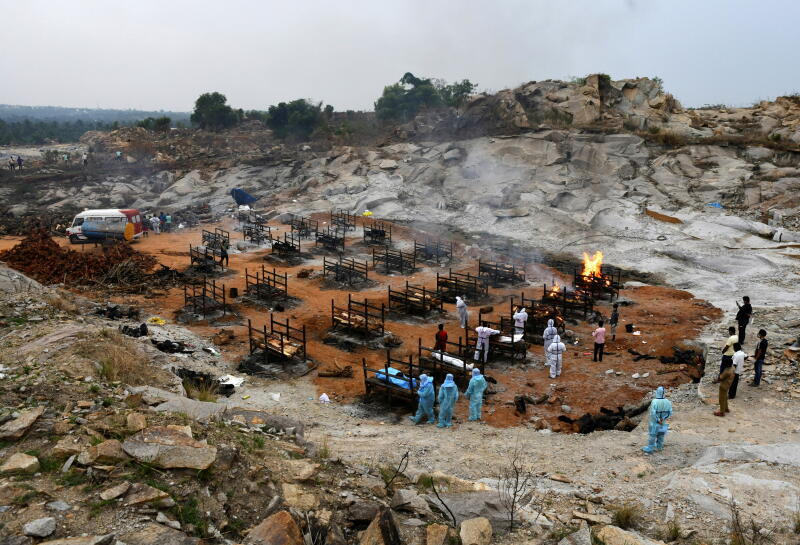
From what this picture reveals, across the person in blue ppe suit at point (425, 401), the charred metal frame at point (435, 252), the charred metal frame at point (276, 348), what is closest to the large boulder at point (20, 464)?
the person in blue ppe suit at point (425, 401)

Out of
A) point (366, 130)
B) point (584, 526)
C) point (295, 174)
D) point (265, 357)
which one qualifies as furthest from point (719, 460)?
point (366, 130)

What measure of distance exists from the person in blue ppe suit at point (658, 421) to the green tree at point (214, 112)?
68099mm

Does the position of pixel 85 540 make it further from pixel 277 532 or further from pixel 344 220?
pixel 344 220

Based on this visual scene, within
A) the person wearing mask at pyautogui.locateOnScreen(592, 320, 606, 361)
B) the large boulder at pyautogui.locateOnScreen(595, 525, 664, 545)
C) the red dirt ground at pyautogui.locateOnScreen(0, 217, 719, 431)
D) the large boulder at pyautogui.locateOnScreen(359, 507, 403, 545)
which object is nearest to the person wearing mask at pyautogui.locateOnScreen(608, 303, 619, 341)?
the red dirt ground at pyautogui.locateOnScreen(0, 217, 719, 431)

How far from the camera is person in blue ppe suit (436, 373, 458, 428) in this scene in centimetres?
1319

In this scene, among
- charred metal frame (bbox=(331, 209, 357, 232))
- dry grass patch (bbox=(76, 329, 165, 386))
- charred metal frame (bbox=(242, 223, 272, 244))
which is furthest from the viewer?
charred metal frame (bbox=(331, 209, 357, 232))

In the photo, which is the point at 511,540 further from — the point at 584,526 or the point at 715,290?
the point at 715,290

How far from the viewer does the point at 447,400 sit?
13.3 meters

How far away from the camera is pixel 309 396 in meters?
15.4

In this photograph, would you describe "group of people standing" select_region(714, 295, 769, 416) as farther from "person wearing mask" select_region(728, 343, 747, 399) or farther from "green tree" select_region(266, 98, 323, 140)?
"green tree" select_region(266, 98, 323, 140)

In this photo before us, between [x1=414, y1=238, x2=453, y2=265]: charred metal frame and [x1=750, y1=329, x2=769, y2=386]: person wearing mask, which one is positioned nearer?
[x1=750, y1=329, x2=769, y2=386]: person wearing mask

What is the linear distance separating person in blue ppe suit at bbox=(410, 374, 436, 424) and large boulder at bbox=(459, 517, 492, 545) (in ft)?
19.5

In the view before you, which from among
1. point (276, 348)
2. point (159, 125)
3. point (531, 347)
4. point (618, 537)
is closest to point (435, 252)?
point (531, 347)

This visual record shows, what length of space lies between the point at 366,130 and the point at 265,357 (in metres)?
48.0
